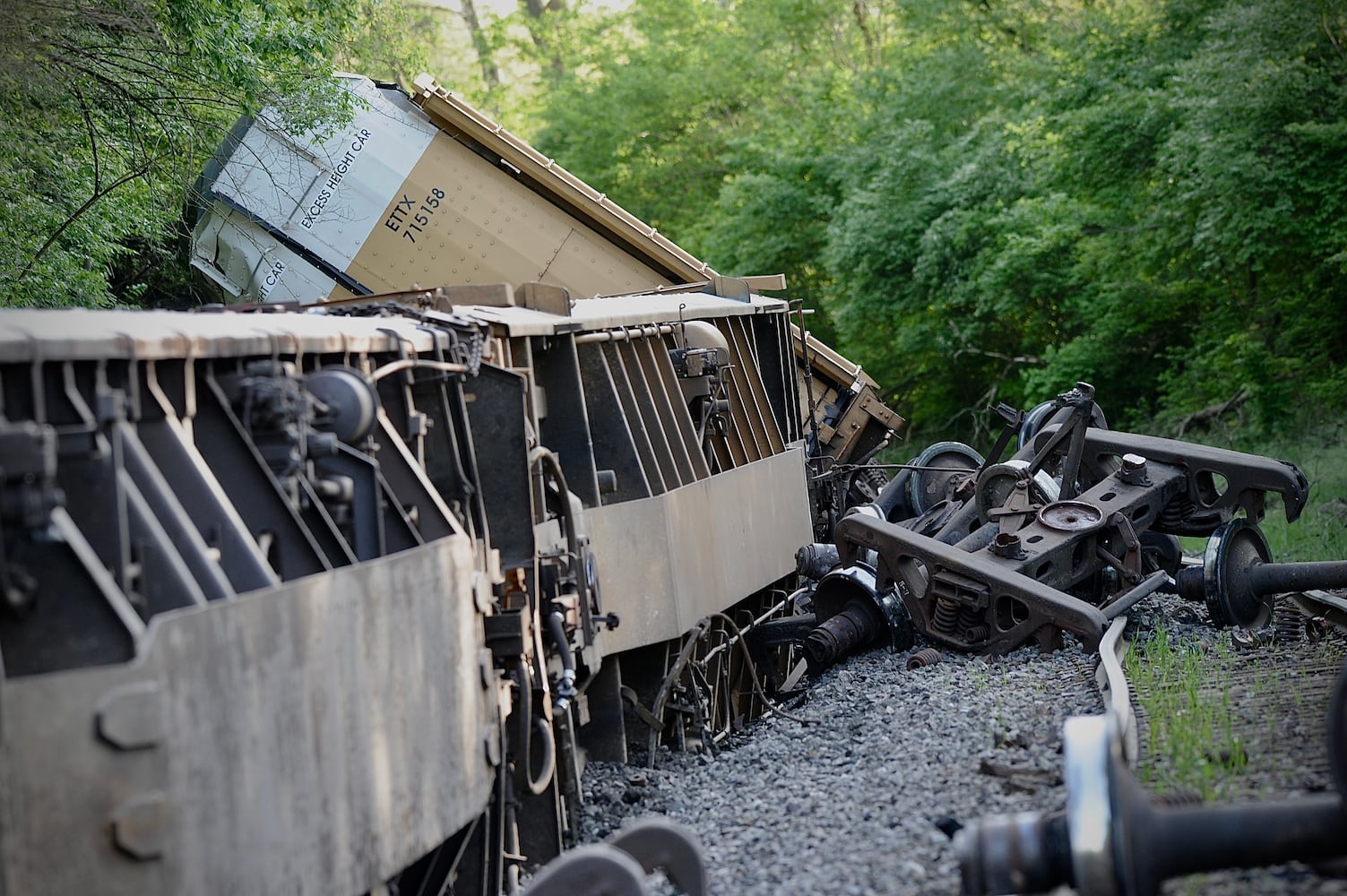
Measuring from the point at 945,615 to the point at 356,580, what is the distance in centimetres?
643

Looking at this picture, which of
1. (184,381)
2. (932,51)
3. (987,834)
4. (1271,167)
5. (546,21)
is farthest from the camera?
(546,21)

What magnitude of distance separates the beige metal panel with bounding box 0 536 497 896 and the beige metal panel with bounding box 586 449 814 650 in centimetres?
299

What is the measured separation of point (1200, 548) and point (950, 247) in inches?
397

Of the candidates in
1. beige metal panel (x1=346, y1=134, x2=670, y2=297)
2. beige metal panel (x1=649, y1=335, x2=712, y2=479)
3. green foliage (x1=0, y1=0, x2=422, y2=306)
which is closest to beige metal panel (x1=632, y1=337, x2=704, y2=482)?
beige metal panel (x1=649, y1=335, x2=712, y2=479)

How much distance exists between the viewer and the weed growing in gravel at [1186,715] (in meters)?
6.45

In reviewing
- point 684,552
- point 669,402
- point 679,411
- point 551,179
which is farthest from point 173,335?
point 551,179

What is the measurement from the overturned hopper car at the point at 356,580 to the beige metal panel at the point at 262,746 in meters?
0.01

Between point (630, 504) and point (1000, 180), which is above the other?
point (1000, 180)

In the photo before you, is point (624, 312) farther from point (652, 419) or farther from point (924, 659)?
point (924, 659)

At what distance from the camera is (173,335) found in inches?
196

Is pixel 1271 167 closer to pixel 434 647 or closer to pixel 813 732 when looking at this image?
pixel 813 732

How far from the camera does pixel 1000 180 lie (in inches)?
985

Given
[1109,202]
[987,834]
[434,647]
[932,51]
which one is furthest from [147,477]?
[932,51]

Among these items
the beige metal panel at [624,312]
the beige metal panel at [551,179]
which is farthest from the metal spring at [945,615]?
the beige metal panel at [551,179]
